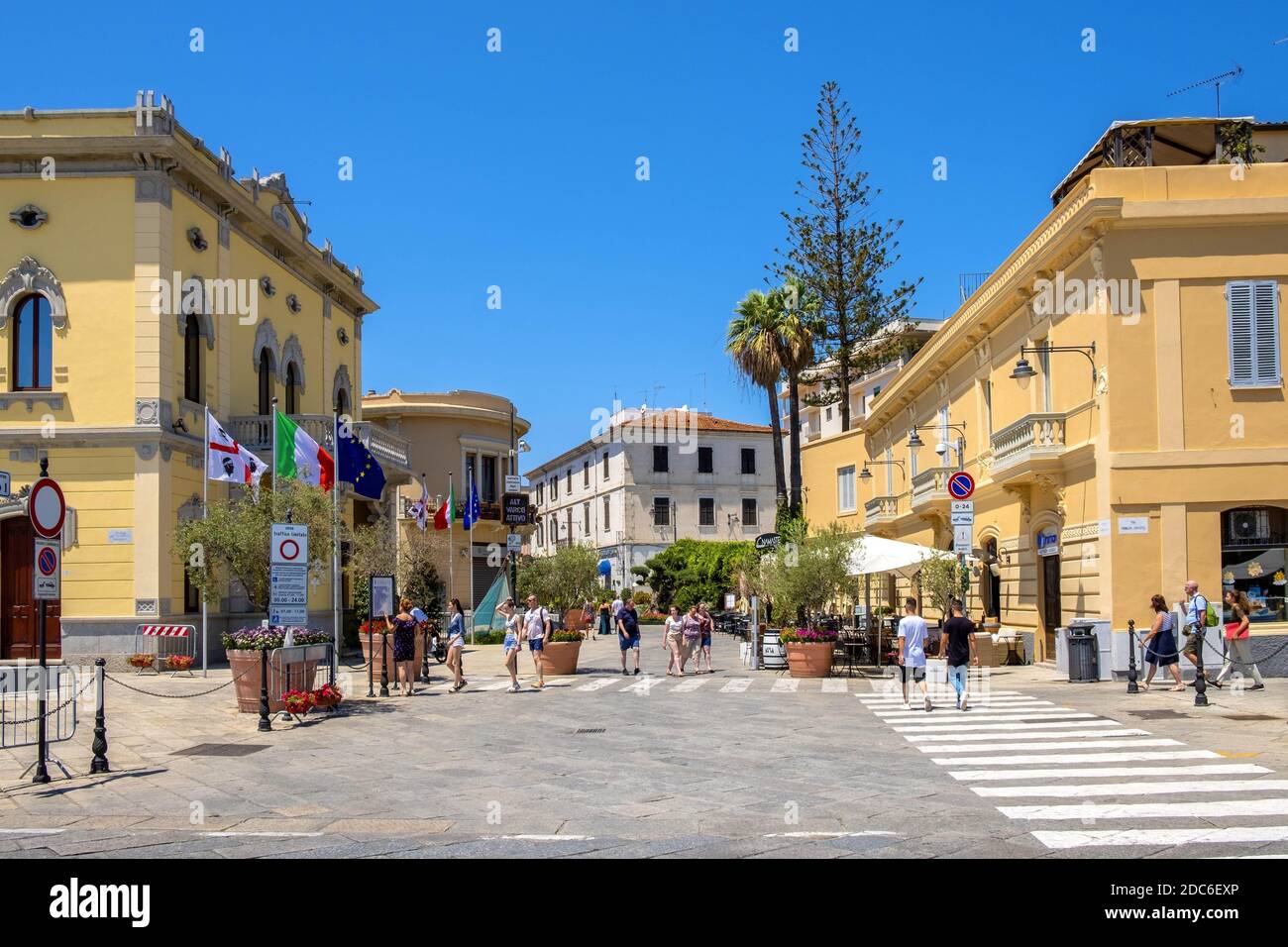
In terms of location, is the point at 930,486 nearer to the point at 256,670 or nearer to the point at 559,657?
the point at 559,657

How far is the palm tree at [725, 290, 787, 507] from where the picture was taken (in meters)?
40.1

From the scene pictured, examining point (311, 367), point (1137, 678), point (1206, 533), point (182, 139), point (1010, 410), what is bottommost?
point (1137, 678)

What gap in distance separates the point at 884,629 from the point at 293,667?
16.9m

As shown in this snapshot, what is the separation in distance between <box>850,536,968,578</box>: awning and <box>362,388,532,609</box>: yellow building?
29417 mm

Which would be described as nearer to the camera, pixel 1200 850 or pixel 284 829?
pixel 1200 850

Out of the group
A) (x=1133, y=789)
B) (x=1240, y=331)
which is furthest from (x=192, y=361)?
(x=1133, y=789)

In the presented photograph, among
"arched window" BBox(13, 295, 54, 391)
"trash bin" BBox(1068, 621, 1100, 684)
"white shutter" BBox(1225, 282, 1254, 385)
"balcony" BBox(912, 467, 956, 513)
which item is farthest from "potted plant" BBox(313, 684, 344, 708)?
"balcony" BBox(912, 467, 956, 513)

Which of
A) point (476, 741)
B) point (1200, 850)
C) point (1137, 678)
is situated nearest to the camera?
point (1200, 850)

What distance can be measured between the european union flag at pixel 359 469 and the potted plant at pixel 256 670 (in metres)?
9.30

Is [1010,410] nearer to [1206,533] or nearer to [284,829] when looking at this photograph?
[1206,533]

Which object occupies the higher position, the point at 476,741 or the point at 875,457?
the point at 875,457

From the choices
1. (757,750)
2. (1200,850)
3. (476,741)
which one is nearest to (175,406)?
(476,741)

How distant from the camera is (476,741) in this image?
1459cm

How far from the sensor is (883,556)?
26.2 meters
